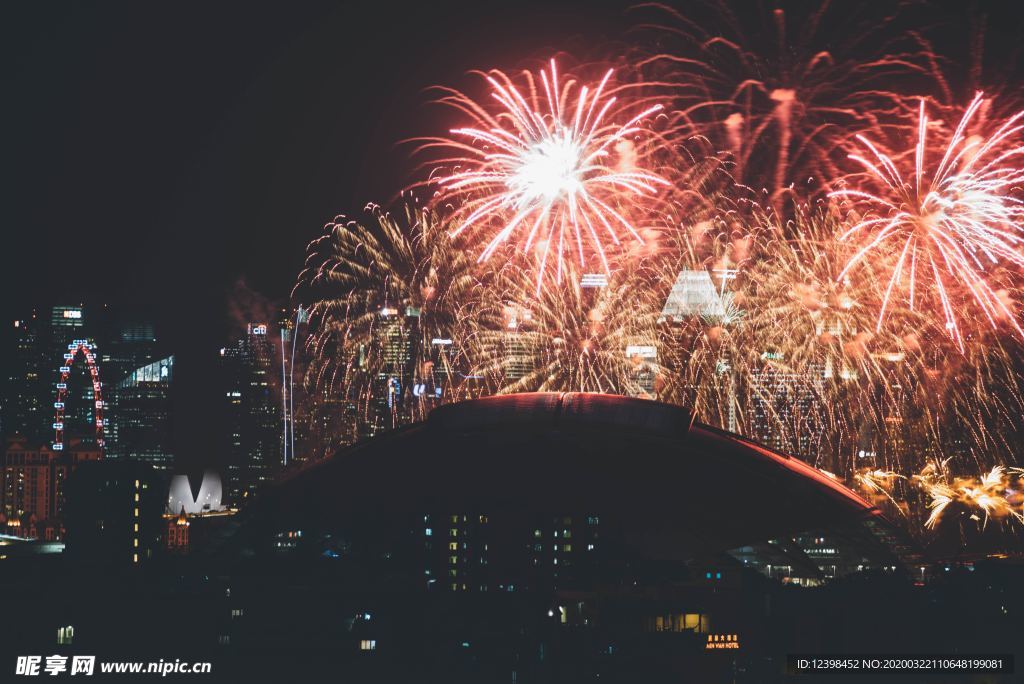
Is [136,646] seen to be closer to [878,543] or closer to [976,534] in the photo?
[878,543]

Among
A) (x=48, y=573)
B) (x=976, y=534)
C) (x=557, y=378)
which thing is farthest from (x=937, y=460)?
(x=48, y=573)

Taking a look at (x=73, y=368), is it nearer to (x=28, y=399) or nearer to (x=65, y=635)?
(x=28, y=399)

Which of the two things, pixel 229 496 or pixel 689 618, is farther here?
pixel 229 496

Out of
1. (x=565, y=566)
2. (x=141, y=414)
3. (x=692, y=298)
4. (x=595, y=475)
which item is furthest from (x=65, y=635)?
(x=141, y=414)

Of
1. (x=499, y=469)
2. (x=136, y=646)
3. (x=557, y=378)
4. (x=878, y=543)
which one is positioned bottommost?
(x=136, y=646)

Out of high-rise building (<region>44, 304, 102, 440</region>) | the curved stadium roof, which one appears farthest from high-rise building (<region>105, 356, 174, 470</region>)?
the curved stadium roof
